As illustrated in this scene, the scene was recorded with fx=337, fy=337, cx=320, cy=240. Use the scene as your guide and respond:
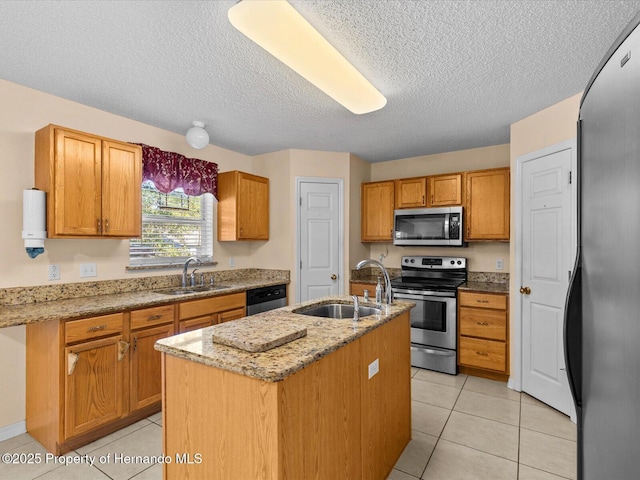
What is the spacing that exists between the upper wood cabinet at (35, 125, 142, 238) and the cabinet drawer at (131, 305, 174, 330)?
686 mm

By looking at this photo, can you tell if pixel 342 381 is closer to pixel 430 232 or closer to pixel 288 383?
pixel 288 383

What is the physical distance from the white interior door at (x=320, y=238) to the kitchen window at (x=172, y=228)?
Result: 3.64 ft

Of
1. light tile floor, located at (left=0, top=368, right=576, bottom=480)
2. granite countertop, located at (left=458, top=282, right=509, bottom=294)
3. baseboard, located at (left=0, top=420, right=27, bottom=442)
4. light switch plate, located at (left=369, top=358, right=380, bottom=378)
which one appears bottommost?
light tile floor, located at (left=0, top=368, right=576, bottom=480)

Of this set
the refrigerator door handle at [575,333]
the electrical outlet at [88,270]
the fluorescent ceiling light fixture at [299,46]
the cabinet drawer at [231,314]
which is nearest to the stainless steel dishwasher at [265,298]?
the cabinet drawer at [231,314]

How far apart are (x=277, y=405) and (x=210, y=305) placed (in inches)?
83.9

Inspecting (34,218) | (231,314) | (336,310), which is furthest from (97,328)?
(336,310)

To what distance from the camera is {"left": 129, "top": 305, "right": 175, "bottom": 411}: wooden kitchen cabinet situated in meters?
2.50

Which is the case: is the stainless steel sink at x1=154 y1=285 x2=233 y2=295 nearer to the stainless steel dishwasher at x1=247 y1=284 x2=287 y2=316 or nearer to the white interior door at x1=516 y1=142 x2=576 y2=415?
the stainless steel dishwasher at x1=247 y1=284 x2=287 y2=316

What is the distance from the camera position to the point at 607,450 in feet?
2.09

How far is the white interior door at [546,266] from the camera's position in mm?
2670

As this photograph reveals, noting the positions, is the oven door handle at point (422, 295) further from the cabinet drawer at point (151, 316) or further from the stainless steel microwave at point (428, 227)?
the cabinet drawer at point (151, 316)

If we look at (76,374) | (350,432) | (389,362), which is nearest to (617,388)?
(350,432)

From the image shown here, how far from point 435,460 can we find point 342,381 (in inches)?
45.2

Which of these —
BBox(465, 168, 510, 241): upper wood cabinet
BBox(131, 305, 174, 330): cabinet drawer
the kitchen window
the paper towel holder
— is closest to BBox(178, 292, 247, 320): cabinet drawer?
BBox(131, 305, 174, 330): cabinet drawer
